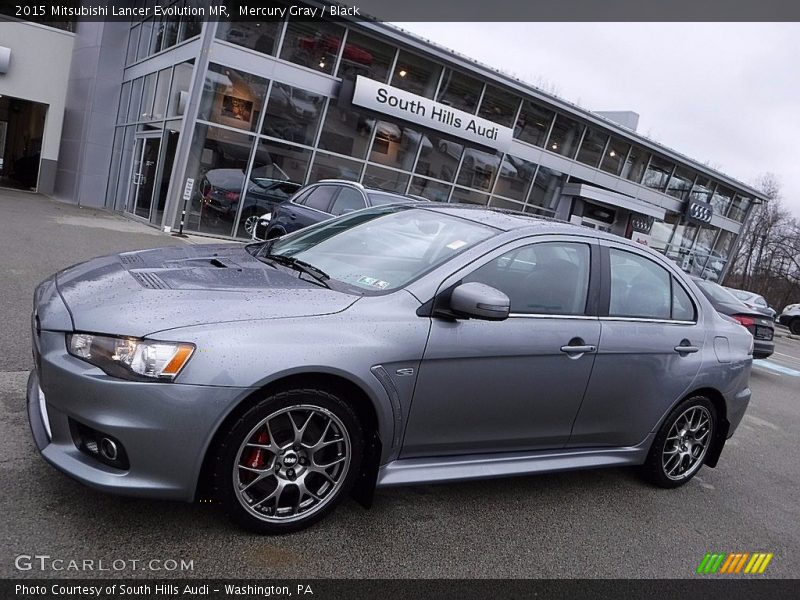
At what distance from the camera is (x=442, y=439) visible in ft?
10.6

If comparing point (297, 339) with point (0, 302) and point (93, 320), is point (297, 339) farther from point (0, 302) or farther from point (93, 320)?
point (0, 302)

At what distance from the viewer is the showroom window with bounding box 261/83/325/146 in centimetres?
1622

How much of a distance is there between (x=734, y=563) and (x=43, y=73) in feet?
76.2

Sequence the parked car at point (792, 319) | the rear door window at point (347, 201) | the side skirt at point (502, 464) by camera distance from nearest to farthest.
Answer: the side skirt at point (502, 464) → the rear door window at point (347, 201) → the parked car at point (792, 319)

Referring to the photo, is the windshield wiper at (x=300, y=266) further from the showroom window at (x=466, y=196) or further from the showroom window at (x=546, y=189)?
the showroom window at (x=546, y=189)

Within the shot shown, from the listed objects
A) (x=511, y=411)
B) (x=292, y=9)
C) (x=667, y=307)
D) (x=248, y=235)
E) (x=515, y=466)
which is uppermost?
(x=292, y=9)

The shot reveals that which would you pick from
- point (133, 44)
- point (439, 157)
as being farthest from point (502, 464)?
point (133, 44)

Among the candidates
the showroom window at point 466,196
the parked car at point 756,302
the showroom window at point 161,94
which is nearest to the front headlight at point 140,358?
the parked car at point 756,302

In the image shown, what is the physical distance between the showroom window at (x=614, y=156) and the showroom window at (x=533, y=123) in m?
3.81

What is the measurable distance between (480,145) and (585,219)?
6775 mm

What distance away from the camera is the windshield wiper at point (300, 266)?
132 inches

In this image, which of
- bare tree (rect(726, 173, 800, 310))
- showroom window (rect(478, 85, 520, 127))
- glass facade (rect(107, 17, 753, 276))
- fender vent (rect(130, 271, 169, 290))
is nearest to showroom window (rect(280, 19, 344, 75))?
glass facade (rect(107, 17, 753, 276))

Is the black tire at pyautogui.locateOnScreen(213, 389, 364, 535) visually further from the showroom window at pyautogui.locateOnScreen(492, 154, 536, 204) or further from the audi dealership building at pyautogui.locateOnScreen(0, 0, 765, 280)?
the showroom window at pyautogui.locateOnScreen(492, 154, 536, 204)

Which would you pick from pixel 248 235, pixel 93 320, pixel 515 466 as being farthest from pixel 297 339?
pixel 248 235
